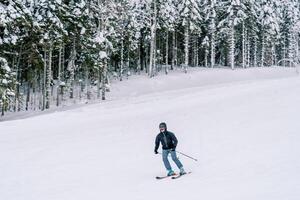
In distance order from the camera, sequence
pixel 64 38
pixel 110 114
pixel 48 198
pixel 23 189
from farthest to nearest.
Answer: pixel 64 38 → pixel 110 114 → pixel 23 189 → pixel 48 198

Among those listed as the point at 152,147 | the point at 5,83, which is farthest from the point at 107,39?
the point at 152,147

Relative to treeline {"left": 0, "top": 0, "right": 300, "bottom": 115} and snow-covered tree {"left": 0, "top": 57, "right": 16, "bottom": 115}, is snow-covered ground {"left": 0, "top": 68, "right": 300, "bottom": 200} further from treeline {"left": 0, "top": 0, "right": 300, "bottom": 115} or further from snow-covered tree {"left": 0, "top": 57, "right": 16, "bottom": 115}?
treeline {"left": 0, "top": 0, "right": 300, "bottom": 115}

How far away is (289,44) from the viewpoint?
8319 cm

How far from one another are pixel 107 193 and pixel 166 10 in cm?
4921

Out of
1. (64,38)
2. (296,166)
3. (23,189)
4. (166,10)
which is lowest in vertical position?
(23,189)

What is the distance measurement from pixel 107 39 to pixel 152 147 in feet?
83.9

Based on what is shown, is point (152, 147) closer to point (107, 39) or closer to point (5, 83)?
point (5, 83)

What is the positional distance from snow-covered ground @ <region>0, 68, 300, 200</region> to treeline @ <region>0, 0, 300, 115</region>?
264 inches

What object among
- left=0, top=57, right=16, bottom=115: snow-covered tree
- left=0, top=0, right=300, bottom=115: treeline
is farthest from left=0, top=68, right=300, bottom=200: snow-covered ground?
left=0, top=0, right=300, bottom=115: treeline

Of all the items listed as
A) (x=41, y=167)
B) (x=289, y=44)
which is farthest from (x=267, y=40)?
(x=41, y=167)

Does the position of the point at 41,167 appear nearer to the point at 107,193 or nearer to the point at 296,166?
the point at 107,193

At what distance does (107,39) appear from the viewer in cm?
4050

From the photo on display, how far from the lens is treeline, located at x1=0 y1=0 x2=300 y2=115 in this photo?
30797mm

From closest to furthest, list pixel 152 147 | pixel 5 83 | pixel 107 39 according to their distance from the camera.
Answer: pixel 152 147 < pixel 5 83 < pixel 107 39
